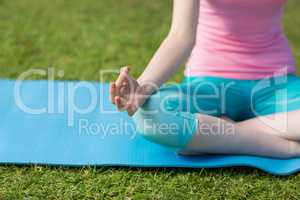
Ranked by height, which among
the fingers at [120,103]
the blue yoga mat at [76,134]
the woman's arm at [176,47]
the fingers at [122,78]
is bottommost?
the blue yoga mat at [76,134]

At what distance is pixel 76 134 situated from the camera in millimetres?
1882

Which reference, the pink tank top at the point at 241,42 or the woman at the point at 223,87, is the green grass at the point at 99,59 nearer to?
the woman at the point at 223,87

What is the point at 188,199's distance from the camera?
1.59 m

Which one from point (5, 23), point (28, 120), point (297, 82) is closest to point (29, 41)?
point (5, 23)

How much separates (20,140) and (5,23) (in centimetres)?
131

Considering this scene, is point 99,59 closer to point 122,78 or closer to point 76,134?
point 76,134

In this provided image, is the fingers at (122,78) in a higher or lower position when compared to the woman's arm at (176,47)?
lower

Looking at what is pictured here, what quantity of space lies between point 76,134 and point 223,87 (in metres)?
0.52

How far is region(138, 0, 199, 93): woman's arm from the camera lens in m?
1.64

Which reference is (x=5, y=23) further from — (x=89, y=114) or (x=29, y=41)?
(x=89, y=114)

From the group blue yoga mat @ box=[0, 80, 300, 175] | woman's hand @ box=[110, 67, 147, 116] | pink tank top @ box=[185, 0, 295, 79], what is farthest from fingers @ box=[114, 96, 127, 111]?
pink tank top @ box=[185, 0, 295, 79]

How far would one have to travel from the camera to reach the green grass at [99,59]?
1.63 meters

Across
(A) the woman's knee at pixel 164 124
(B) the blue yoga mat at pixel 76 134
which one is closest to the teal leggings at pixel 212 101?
(A) the woman's knee at pixel 164 124

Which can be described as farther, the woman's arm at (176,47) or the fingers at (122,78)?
the woman's arm at (176,47)
